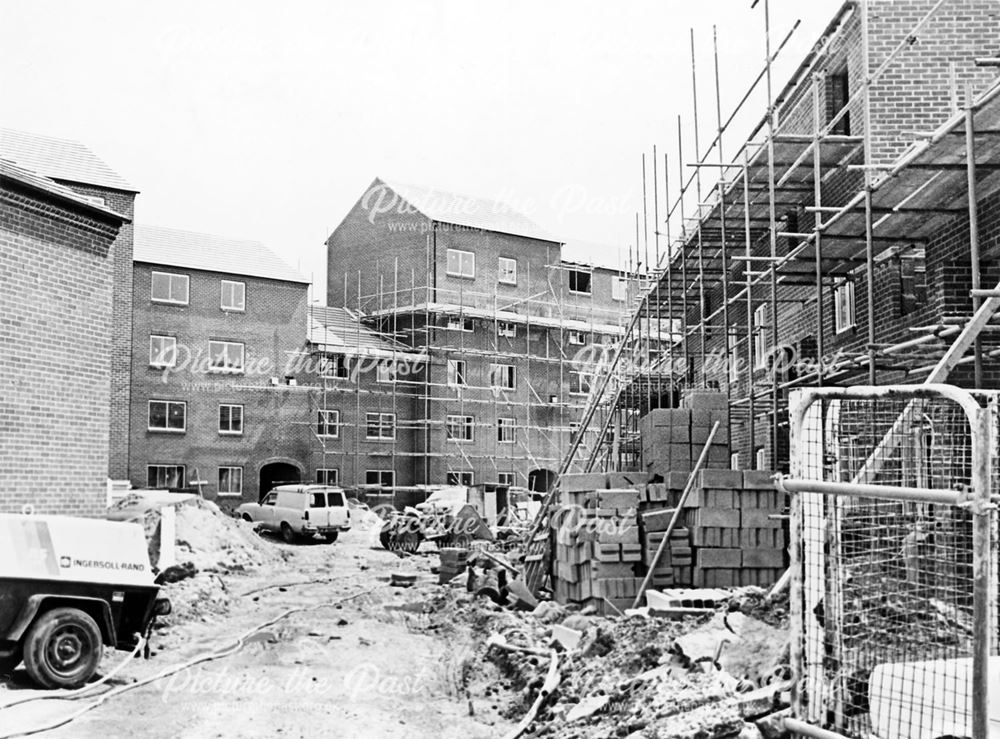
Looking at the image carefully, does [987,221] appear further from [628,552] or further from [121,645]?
[121,645]

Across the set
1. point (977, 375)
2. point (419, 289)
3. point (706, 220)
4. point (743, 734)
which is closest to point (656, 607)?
point (977, 375)

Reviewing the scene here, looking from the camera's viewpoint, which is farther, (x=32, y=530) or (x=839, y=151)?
(x=839, y=151)

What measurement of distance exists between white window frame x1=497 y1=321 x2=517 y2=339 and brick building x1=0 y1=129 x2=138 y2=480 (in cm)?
1550

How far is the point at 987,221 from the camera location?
1187 centimetres

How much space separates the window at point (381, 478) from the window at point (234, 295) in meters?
8.25

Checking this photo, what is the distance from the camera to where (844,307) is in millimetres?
16359

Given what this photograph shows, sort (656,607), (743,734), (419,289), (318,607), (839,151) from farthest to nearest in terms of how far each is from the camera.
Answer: (419,289) → (318,607) → (839,151) → (656,607) → (743,734)

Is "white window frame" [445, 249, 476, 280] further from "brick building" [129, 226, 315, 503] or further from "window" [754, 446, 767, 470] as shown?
"window" [754, 446, 767, 470]

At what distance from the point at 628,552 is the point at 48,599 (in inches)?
290

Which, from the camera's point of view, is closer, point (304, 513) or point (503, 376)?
point (304, 513)

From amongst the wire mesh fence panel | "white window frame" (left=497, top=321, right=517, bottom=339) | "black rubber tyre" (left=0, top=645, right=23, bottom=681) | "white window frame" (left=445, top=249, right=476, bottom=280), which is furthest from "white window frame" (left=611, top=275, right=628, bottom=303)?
the wire mesh fence panel

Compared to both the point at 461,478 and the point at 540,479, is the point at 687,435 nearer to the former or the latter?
the point at 461,478

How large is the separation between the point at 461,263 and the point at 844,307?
2945 cm

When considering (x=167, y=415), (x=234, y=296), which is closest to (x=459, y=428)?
(x=234, y=296)
